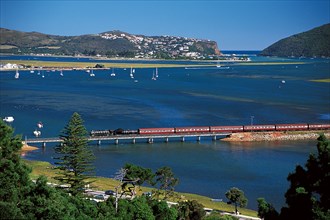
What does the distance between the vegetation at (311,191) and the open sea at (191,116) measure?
45.1 feet

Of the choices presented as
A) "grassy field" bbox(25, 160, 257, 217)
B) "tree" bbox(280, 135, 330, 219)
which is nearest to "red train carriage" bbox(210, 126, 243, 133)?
"grassy field" bbox(25, 160, 257, 217)

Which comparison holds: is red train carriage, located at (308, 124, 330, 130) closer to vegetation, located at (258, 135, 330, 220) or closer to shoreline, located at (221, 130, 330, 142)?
shoreline, located at (221, 130, 330, 142)

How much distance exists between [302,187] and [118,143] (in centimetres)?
3327

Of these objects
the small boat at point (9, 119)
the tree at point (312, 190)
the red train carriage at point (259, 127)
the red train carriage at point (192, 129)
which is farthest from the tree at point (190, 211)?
the small boat at point (9, 119)

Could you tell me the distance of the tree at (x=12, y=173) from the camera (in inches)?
476

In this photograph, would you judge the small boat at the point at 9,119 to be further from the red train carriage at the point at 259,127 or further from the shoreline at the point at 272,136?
the red train carriage at the point at 259,127

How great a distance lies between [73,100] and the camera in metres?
75.8

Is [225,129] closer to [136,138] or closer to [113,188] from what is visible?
[136,138]

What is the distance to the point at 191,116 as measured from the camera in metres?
61.9

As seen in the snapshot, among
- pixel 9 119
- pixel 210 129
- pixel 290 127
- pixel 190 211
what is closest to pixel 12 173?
pixel 190 211

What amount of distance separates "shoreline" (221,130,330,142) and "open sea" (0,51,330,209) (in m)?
1.39

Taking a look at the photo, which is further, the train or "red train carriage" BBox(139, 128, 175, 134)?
"red train carriage" BBox(139, 128, 175, 134)

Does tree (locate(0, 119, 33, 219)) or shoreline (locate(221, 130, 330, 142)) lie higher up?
tree (locate(0, 119, 33, 219))

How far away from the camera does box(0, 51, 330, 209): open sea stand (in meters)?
35.5
